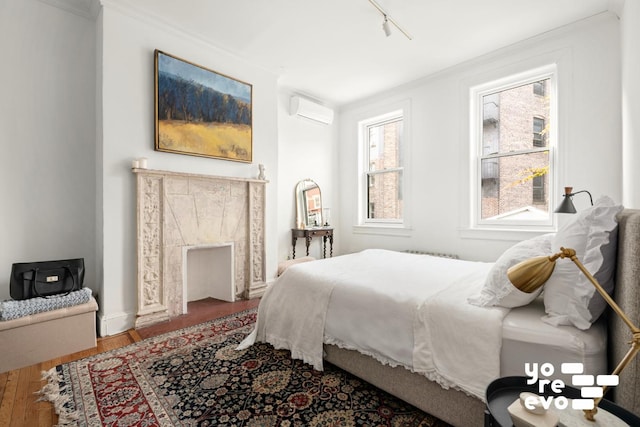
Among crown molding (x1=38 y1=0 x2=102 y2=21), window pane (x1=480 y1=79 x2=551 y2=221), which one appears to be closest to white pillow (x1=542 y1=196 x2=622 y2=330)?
window pane (x1=480 y1=79 x2=551 y2=221)

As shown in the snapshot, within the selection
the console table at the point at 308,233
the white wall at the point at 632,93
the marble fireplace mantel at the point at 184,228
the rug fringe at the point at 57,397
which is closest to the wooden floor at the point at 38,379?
the rug fringe at the point at 57,397

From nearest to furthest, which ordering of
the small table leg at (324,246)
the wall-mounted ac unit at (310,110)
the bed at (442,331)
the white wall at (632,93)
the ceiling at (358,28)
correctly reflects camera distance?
the bed at (442,331), the white wall at (632,93), the ceiling at (358,28), the wall-mounted ac unit at (310,110), the small table leg at (324,246)

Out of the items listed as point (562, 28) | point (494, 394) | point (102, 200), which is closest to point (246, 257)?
point (102, 200)

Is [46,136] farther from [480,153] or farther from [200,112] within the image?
[480,153]

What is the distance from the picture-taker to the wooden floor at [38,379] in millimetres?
1634

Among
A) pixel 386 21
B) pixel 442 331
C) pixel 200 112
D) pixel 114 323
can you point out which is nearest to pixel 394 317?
pixel 442 331

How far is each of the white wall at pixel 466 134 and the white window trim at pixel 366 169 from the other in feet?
0.22

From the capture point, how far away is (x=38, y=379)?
79.4 inches

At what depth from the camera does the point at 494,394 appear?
1036mm

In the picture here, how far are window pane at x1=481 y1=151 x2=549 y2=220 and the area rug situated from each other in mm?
2858

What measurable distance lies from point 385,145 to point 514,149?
1889 mm

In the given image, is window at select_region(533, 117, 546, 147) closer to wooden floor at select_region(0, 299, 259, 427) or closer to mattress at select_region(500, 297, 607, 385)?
mattress at select_region(500, 297, 607, 385)

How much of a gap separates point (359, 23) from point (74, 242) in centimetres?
350

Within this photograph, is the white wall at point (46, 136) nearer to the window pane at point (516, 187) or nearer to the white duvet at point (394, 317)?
the white duvet at point (394, 317)
